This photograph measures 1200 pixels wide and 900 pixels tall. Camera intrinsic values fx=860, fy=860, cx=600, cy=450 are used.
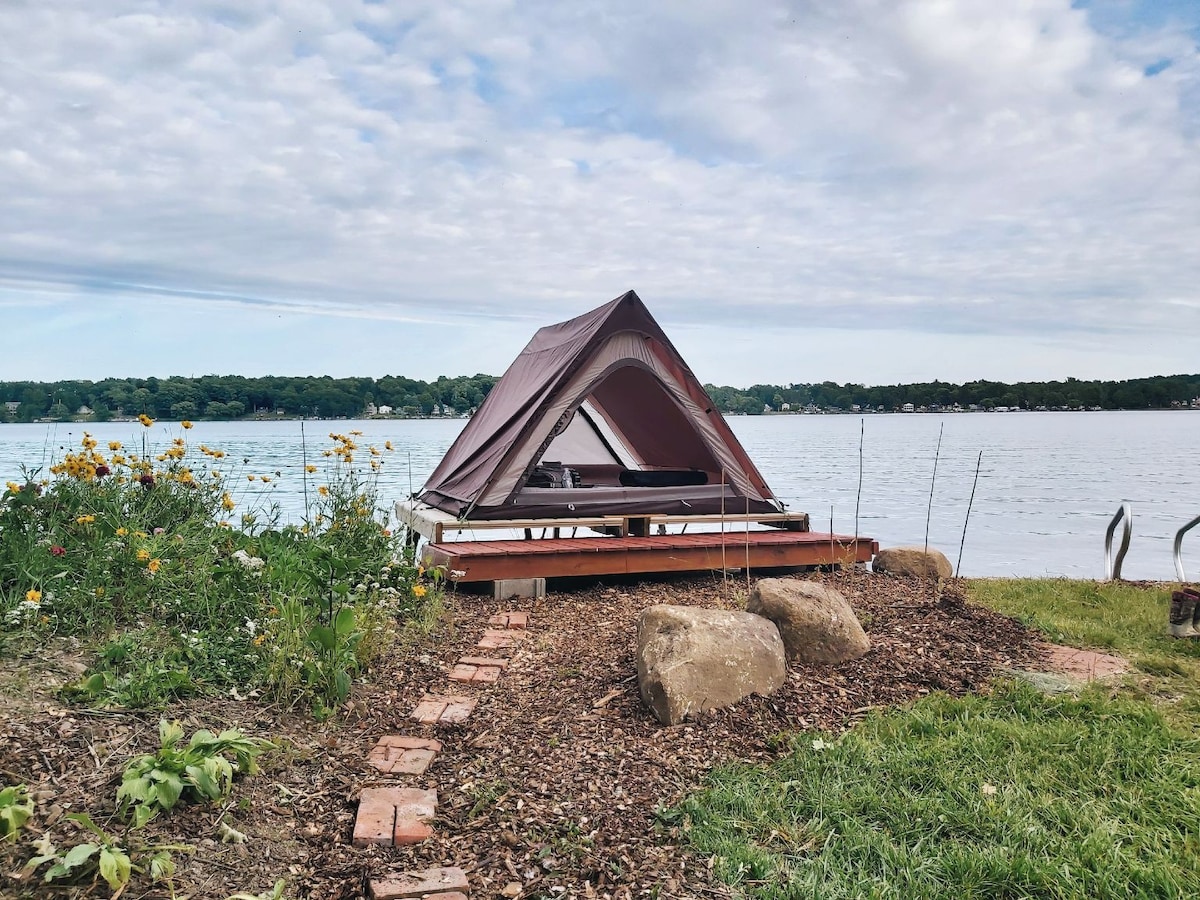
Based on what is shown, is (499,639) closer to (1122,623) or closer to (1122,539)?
(1122,623)

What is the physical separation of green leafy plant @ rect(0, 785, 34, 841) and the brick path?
92 cm

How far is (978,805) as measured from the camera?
2.87m

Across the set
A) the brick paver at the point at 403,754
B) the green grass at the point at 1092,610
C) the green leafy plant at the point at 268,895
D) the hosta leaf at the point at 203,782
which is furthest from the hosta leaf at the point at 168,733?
the green grass at the point at 1092,610

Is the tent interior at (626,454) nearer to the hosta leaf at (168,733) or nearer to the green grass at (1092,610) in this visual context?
the green grass at (1092,610)

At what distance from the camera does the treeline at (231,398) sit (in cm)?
814

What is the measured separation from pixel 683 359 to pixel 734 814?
574 centimetres

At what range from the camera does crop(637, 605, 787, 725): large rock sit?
377 centimetres

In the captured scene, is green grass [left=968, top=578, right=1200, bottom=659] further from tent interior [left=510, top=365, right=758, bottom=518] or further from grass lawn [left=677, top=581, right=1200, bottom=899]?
tent interior [left=510, top=365, right=758, bottom=518]

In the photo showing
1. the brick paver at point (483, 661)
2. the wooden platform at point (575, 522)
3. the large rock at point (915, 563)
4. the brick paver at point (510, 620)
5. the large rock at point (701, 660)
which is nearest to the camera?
the large rock at point (701, 660)

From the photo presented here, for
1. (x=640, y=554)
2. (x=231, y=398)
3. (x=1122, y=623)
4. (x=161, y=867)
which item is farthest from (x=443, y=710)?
(x=231, y=398)

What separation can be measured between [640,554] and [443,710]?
3.34 meters

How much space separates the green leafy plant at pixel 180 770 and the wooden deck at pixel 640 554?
300cm

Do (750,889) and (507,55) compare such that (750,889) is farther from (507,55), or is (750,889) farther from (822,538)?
(507,55)

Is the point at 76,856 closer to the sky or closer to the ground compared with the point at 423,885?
closer to the sky
